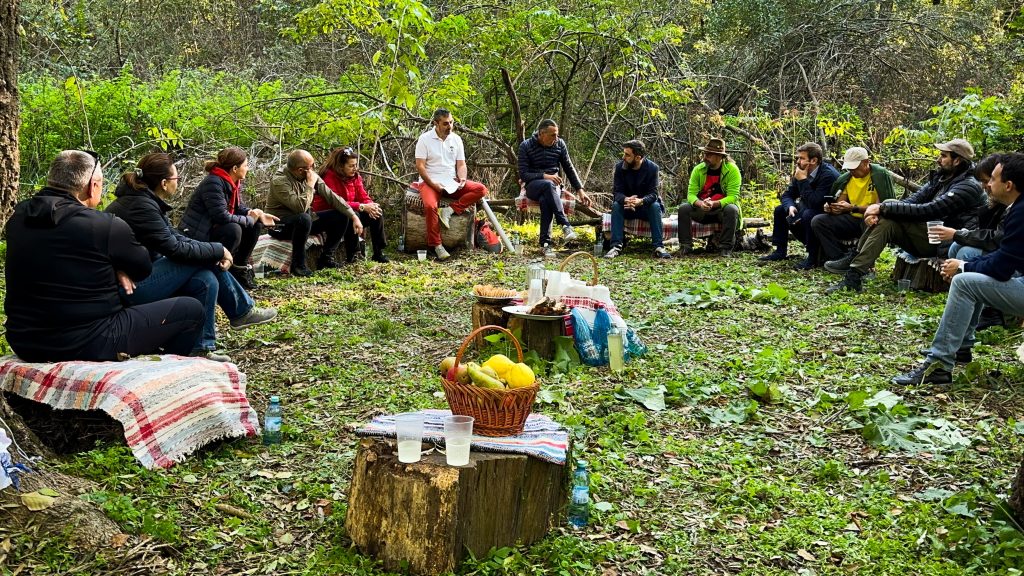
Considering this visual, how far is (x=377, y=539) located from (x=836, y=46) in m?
14.2

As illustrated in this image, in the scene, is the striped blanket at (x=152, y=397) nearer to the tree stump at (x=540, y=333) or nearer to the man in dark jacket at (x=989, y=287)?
the tree stump at (x=540, y=333)

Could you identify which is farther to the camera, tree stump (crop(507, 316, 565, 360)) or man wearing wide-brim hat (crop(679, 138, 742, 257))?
man wearing wide-brim hat (crop(679, 138, 742, 257))

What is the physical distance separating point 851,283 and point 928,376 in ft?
9.79

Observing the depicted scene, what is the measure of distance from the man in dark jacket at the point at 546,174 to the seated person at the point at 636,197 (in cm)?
55

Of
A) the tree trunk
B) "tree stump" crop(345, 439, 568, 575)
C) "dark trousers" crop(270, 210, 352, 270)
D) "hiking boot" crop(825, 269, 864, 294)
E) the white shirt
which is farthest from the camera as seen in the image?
the white shirt

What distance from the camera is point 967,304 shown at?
15.8ft

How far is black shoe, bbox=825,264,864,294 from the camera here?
25.4 feet

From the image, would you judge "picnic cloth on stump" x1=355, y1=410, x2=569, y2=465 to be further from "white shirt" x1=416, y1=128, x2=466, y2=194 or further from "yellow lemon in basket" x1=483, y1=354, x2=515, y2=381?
"white shirt" x1=416, y1=128, x2=466, y2=194

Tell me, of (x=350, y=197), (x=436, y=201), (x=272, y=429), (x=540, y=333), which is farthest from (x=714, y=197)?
(x=272, y=429)

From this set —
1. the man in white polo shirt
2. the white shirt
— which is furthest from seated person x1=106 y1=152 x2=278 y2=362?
the white shirt

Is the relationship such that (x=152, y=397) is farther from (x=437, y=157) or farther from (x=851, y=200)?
(x=851, y=200)

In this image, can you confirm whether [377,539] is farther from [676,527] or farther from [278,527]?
[676,527]

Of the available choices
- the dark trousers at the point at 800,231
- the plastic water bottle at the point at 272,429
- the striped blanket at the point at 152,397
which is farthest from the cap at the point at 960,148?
the striped blanket at the point at 152,397

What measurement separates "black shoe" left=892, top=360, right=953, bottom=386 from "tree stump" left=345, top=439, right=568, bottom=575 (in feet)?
9.11
